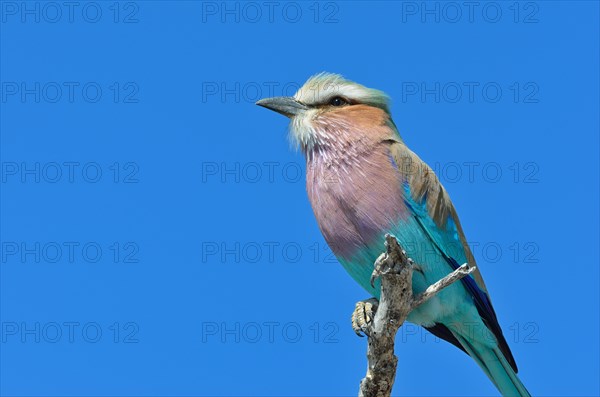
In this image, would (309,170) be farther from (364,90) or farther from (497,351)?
(497,351)

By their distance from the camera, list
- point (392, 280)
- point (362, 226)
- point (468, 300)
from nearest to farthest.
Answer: point (392, 280)
point (362, 226)
point (468, 300)

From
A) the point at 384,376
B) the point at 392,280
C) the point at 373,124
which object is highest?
the point at 373,124

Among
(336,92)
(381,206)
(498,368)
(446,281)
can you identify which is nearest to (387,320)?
(446,281)

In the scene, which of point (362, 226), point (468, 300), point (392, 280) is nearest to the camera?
point (392, 280)

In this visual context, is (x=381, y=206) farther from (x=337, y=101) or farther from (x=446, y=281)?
(x=337, y=101)

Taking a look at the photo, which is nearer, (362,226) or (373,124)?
(362,226)

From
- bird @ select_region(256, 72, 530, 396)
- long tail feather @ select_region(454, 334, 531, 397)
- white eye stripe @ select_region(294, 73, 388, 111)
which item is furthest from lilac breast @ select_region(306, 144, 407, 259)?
long tail feather @ select_region(454, 334, 531, 397)

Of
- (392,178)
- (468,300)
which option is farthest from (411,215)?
(468,300)

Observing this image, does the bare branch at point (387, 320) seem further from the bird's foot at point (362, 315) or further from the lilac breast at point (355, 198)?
the lilac breast at point (355, 198)
